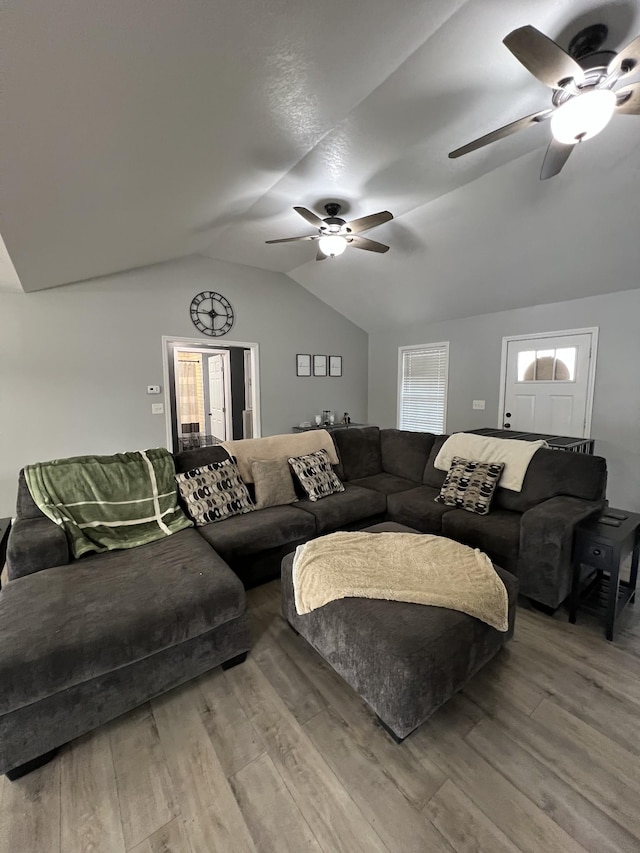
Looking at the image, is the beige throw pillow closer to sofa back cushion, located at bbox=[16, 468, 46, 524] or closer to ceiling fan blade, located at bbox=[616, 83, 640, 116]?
sofa back cushion, located at bbox=[16, 468, 46, 524]

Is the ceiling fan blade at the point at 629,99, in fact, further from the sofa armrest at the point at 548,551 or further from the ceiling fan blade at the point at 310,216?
the sofa armrest at the point at 548,551

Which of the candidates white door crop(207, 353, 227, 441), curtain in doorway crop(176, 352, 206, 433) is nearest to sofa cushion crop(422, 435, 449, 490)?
white door crop(207, 353, 227, 441)

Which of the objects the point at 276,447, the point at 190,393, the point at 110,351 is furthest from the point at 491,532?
the point at 190,393

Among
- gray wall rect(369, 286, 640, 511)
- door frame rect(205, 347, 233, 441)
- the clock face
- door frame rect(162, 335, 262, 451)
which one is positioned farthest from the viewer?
door frame rect(205, 347, 233, 441)

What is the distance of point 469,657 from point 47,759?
5.43 ft

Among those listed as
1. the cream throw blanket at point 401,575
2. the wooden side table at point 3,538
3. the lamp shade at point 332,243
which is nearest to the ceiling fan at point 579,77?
the lamp shade at point 332,243

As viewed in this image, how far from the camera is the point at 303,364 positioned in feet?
17.8

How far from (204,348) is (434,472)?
334 centimetres

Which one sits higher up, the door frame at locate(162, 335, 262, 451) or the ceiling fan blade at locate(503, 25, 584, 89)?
the ceiling fan blade at locate(503, 25, 584, 89)

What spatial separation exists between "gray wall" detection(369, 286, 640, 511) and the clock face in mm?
2739

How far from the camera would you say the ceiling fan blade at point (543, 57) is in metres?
1.26

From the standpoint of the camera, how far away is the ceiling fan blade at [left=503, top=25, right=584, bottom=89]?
126cm

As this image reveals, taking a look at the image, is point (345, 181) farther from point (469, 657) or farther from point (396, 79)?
point (469, 657)

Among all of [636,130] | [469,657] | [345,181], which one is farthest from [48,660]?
[636,130]
